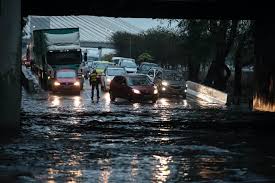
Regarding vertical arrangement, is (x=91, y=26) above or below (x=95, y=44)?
above

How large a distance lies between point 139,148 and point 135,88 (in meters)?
20.5

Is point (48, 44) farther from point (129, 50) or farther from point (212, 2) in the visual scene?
point (129, 50)

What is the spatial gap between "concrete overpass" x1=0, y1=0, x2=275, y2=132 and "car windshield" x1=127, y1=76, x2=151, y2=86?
269 inches

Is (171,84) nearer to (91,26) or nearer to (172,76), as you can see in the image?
(172,76)

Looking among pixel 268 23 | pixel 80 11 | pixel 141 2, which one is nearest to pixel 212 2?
pixel 141 2

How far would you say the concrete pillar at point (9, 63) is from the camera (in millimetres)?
20266

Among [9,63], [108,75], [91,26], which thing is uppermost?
[91,26]

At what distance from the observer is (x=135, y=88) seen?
37438 mm

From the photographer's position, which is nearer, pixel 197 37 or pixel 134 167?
pixel 134 167

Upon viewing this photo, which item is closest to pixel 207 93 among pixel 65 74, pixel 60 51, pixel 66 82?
pixel 66 82

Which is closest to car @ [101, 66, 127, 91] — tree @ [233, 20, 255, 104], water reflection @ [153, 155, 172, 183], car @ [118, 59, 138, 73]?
tree @ [233, 20, 255, 104]

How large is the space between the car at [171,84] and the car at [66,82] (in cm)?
558

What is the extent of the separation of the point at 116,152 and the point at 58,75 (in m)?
31.0

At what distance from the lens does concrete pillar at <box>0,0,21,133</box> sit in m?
20.3
